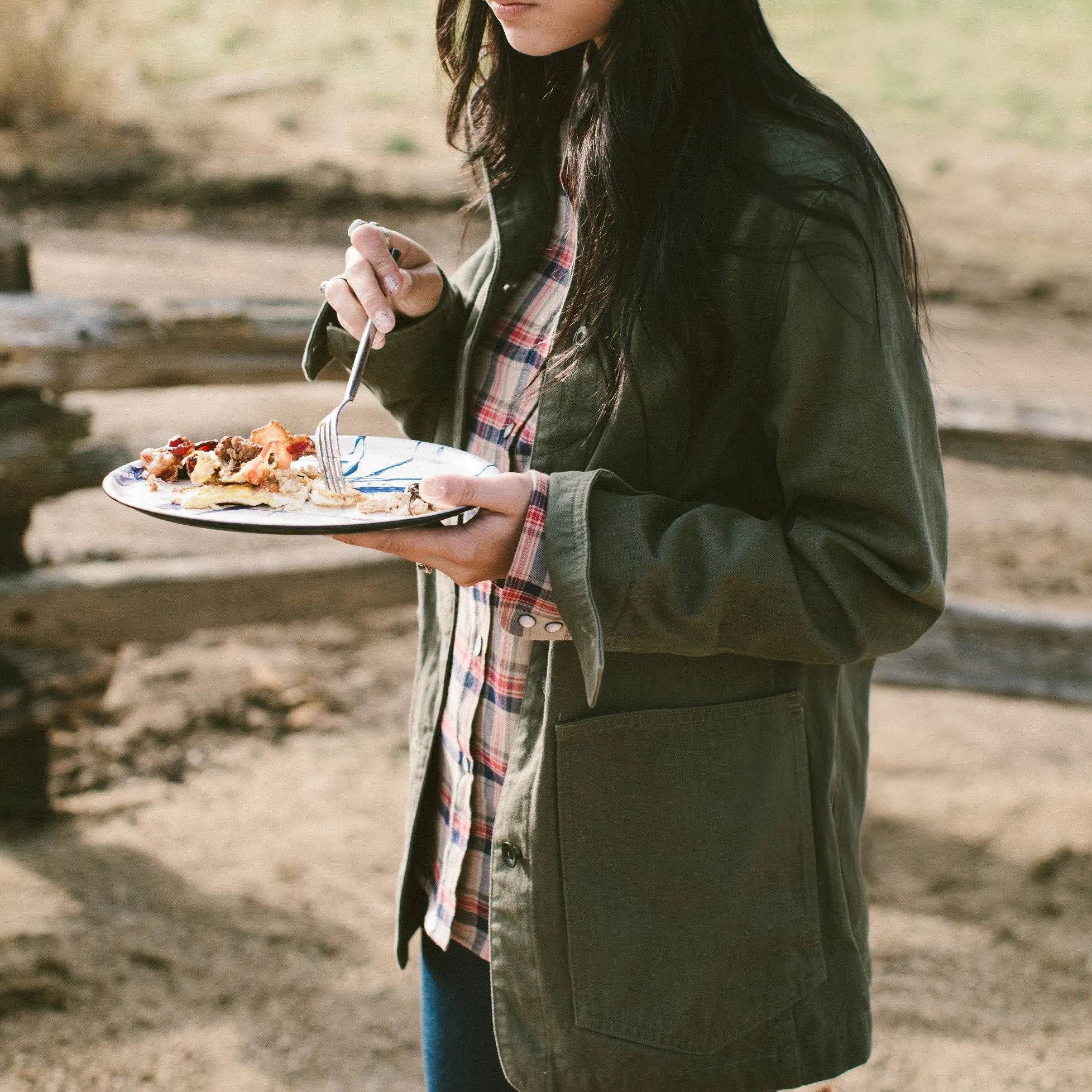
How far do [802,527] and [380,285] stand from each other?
0.72 m

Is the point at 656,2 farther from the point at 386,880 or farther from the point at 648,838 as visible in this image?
the point at 386,880

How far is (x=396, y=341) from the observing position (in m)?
1.77

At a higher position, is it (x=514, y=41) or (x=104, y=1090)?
(x=514, y=41)

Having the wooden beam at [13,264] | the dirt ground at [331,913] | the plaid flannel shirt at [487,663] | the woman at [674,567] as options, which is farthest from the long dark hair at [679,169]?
the wooden beam at [13,264]

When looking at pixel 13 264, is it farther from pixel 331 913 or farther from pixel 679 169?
pixel 679 169

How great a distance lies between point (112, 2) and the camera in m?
14.6

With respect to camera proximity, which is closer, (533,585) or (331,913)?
(533,585)

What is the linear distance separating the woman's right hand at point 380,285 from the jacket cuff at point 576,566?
48cm

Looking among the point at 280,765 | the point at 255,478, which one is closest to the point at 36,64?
the point at 280,765

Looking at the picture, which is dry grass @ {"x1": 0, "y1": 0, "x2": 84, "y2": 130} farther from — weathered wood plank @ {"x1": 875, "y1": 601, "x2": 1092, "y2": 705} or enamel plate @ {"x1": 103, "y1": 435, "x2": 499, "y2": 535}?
enamel plate @ {"x1": 103, "y1": 435, "x2": 499, "y2": 535}

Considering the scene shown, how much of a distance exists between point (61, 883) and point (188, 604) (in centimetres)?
80

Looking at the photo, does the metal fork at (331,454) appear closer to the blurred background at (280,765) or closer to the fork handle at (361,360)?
the fork handle at (361,360)

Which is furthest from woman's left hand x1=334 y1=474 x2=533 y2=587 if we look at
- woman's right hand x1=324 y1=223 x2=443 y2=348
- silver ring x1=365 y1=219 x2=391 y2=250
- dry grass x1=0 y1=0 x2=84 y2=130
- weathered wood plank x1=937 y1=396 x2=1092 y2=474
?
dry grass x1=0 y1=0 x2=84 y2=130

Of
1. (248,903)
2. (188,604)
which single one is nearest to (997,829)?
(248,903)
